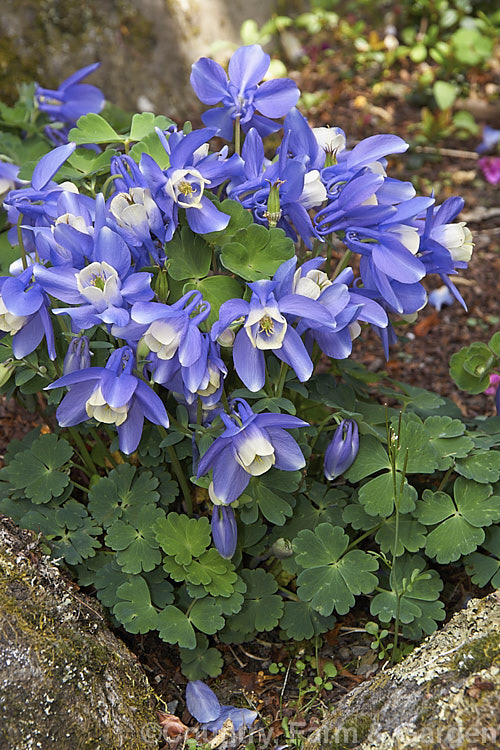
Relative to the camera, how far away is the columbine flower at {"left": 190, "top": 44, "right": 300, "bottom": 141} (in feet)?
6.29

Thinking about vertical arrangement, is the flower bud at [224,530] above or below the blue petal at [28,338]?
below

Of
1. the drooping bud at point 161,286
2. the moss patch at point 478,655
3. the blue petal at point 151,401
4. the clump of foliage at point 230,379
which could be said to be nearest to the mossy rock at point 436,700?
the moss patch at point 478,655

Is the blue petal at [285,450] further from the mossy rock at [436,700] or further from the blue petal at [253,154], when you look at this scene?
the blue petal at [253,154]

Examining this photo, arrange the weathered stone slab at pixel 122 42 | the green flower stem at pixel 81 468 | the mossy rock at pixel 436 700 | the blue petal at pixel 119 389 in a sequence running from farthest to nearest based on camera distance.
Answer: the weathered stone slab at pixel 122 42 → the green flower stem at pixel 81 468 → the blue petal at pixel 119 389 → the mossy rock at pixel 436 700

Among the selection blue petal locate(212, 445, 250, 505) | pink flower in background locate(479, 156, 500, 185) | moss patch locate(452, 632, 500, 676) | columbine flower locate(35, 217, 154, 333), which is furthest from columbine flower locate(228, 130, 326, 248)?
pink flower in background locate(479, 156, 500, 185)

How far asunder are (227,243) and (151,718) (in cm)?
113

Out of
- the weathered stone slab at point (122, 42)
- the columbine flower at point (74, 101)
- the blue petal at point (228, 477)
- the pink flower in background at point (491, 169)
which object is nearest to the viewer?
the blue petal at point (228, 477)

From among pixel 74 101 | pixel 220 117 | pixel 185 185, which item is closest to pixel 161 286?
pixel 185 185

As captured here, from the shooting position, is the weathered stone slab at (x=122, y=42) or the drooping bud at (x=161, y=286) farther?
the weathered stone slab at (x=122, y=42)

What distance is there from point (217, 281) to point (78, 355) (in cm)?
37

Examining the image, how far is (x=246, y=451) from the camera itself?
62.6 inches

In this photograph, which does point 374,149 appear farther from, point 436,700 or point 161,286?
point 436,700

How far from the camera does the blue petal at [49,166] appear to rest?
182cm

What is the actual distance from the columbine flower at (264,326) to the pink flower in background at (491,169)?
2.95 meters
